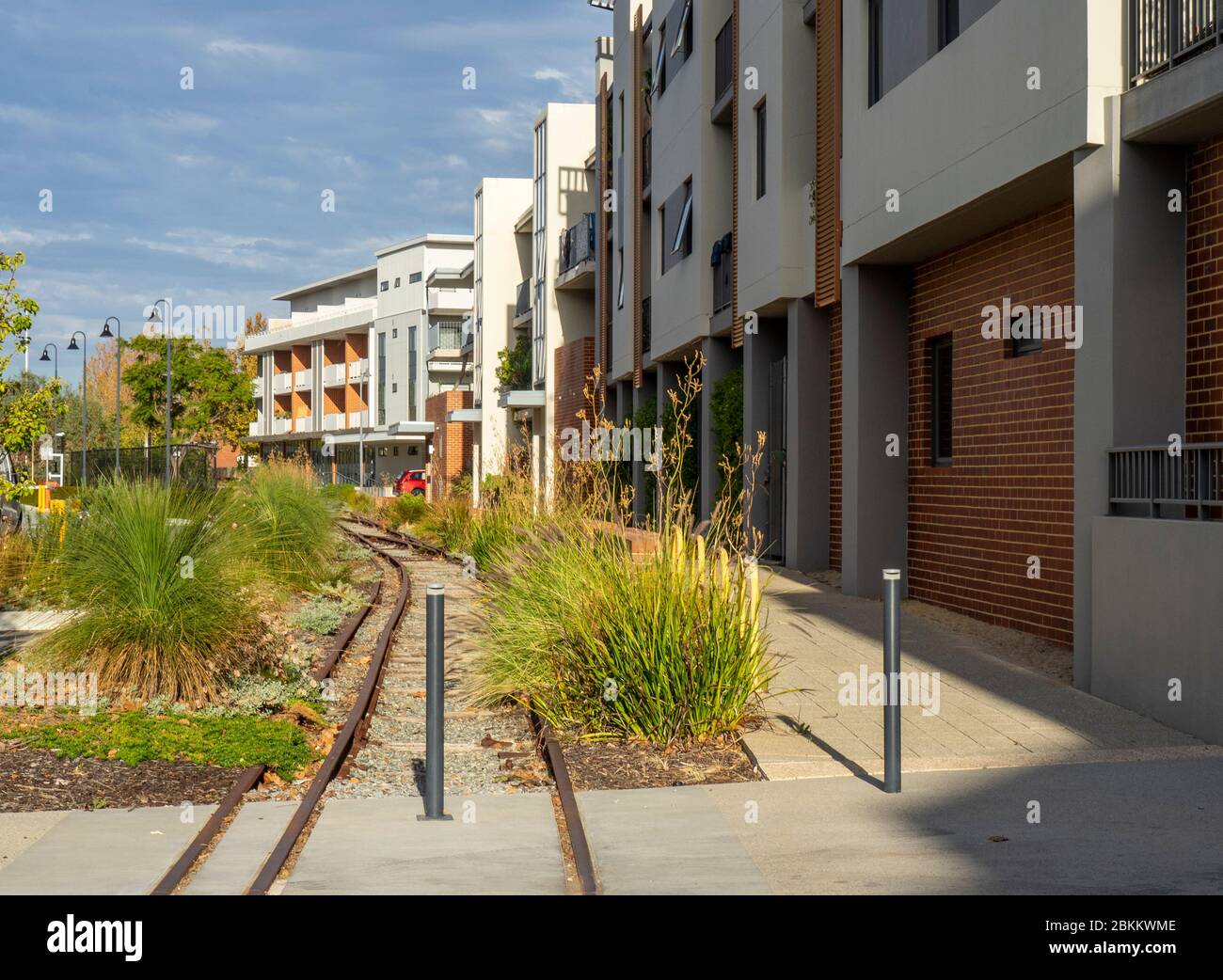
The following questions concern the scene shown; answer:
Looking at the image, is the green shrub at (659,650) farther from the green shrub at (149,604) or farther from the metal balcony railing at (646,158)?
the metal balcony railing at (646,158)

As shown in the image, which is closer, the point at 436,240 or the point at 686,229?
the point at 686,229

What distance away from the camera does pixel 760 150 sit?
66.5 ft

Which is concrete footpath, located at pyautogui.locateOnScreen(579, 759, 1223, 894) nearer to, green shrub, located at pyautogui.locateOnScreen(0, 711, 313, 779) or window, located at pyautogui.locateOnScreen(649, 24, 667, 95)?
green shrub, located at pyautogui.locateOnScreen(0, 711, 313, 779)

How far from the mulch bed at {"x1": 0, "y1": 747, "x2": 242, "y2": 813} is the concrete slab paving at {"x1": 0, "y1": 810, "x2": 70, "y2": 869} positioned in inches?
7.1

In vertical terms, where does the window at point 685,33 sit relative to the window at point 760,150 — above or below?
above

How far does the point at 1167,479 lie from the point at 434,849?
208 inches

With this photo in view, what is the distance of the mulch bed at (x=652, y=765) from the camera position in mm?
7602

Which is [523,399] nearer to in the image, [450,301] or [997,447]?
[450,301]

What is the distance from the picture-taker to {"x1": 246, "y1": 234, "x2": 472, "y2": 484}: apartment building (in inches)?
2822

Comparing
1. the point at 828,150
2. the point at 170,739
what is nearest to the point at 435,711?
the point at 170,739

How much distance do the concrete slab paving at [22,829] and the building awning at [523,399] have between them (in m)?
35.0

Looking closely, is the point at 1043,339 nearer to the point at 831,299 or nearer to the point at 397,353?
the point at 831,299

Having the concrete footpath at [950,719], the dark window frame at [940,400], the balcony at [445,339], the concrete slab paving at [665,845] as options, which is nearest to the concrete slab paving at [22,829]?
the concrete slab paving at [665,845]
